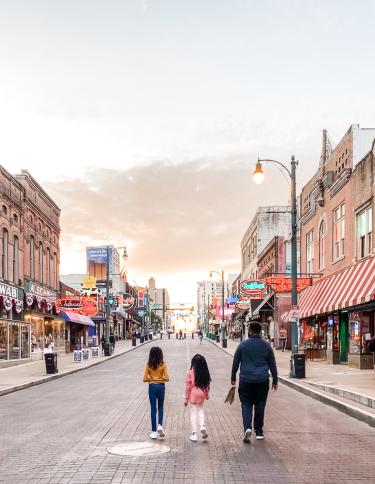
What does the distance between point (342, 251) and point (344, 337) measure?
439 cm

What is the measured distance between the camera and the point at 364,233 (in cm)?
2858

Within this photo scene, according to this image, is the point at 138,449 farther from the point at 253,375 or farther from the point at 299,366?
the point at 299,366

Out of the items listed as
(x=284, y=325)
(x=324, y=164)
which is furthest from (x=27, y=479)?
(x=284, y=325)

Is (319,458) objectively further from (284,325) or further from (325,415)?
(284,325)

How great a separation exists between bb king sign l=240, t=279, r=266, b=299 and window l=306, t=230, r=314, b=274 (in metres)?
3.40

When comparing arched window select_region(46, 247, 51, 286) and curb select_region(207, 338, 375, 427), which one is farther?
arched window select_region(46, 247, 51, 286)

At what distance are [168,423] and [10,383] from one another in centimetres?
1210

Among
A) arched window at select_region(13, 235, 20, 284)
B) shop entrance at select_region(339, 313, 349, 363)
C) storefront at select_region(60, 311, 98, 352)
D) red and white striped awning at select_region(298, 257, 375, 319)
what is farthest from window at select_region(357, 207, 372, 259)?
storefront at select_region(60, 311, 98, 352)

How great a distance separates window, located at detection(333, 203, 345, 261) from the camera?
107ft

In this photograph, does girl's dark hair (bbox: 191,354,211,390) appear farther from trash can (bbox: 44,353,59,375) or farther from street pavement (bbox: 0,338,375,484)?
trash can (bbox: 44,353,59,375)

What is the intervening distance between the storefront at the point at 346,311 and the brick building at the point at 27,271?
51.5ft

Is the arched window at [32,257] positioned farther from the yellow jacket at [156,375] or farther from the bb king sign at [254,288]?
the yellow jacket at [156,375]

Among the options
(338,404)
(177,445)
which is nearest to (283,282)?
(338,404)

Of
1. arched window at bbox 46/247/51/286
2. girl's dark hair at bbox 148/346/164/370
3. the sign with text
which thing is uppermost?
arched window at bbox 46/247/51/286
